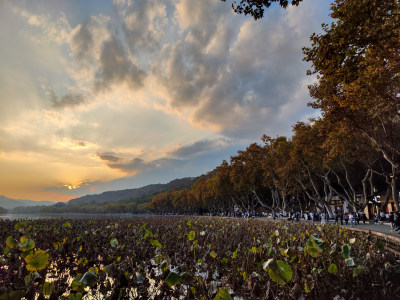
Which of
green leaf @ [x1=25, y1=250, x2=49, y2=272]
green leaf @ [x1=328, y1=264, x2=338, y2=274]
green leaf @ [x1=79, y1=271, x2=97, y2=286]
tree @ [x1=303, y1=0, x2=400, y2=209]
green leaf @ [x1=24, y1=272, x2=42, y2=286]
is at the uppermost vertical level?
tree @ [x1=303, y1=0, x2=400, y2=209]

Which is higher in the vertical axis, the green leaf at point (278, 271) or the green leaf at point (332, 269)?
the green leaf at point (278, 271)

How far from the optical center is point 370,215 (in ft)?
114

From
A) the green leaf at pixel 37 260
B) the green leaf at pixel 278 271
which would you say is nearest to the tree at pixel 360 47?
the green leaf at pixel 278 271

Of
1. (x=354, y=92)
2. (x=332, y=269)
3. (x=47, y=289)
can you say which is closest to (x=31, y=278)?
(x=47, y=289)

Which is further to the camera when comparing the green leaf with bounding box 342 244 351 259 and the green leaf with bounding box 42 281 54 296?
the green leaf with bounding box 342 244 351 259

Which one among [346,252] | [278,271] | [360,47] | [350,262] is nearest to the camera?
[278,271]

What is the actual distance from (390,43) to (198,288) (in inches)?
431

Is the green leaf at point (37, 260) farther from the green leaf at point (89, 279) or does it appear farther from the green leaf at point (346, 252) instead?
the green leaf at point (346, 252)

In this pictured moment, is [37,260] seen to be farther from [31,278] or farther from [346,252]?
[346,252]

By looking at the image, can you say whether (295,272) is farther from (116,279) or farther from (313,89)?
(313,89)

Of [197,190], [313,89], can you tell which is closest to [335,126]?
[313,89]

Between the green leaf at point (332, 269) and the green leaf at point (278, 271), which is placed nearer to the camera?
the green leaf at point (278, 271)

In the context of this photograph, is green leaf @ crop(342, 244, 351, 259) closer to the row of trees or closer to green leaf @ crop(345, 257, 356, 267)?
green leaf @ crop(345, 257, 356, 267)

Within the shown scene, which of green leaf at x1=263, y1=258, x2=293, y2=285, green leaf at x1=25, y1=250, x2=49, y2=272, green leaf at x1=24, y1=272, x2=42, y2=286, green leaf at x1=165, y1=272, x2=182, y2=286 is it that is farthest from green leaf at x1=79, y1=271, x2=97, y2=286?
green leaf at x1=263, y1=258, x2=293, y2=285
